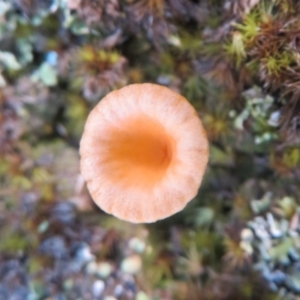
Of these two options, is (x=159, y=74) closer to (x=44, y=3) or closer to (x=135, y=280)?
(x=44, y=3)

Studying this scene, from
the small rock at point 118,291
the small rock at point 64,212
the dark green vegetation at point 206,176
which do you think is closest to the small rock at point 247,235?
the dark green vegetation at point 206,176

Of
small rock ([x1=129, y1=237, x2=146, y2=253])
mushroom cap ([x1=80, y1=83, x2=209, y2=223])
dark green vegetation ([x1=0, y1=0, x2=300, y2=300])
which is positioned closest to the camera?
mushroom cap ([x1=80, y1=83, x2=209, y2=223])

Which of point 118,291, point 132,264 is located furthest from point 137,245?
point 118,291

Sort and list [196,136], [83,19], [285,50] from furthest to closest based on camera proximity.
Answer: [83,19]
[285,50]
[196,136]

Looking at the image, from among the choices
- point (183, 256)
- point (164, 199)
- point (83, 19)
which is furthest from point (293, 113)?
point (83, 19)

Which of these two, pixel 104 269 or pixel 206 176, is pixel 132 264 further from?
pixel 206 176

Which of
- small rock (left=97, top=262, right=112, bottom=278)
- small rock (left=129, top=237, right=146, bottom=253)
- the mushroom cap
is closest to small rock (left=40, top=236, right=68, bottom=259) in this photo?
small rock (left=97, top=262, right=112, bottom=278)

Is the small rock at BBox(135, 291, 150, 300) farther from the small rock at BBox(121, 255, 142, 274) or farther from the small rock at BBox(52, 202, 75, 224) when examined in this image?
the small rock at BBox(52, 202, 75, 224)
